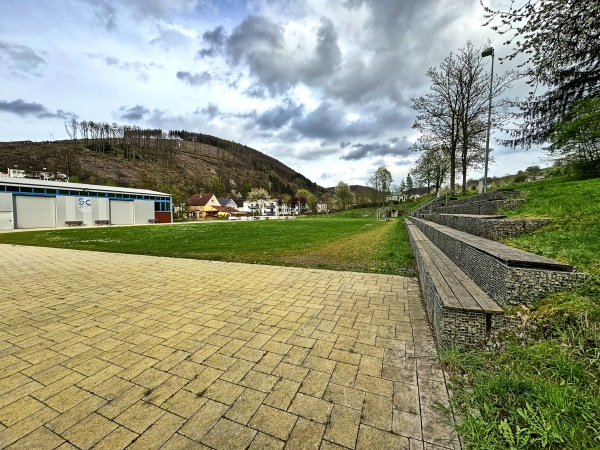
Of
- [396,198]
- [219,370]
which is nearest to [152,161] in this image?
[396,198]

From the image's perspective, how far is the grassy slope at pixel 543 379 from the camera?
1467 mm

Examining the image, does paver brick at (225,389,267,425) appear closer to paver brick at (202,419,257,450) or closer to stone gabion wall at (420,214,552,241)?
paver brick at (202,419,257,450)

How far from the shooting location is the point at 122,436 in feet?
5.66

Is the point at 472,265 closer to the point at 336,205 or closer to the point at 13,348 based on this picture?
the point at 13,348

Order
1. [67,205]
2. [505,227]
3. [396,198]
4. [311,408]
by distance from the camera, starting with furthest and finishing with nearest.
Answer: [396,198] → [67,205] → [505,227] → [311,408]

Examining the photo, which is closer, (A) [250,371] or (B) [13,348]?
(A) [250,371]

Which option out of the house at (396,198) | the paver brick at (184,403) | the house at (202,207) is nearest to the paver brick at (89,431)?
the paver brick at (184,403)

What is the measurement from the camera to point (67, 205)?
28.3 m

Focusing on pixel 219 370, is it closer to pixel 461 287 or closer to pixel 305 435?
pixel 305 435

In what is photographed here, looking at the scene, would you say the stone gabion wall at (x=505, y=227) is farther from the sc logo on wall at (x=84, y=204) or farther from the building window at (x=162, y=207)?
the building window at (x=162, y=207)

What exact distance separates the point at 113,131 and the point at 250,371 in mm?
129315

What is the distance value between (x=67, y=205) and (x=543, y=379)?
38.0m

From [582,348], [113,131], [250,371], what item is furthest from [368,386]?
[113,131]

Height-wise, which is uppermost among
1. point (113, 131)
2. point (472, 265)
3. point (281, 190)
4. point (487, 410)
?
point (113, 131)
